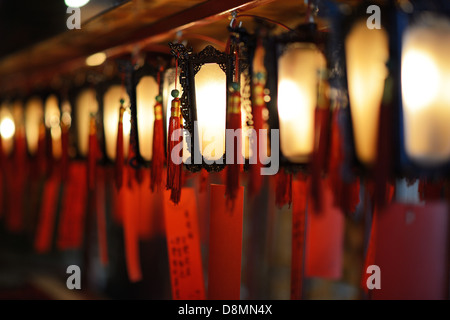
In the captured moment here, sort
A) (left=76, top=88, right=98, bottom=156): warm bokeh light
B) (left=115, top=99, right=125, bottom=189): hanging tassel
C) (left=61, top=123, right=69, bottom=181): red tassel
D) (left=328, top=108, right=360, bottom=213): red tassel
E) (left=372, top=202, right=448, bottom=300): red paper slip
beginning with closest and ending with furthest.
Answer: (left=328, top=108, right=360, bottom=213): red tassel < (left=372, top=202, right=448, bottom=300): red paper slip < (left=115, top=99, right=125, bottom=189): hanging tassel < (left=76, top=88, right=98, bottom=156): warm bokeh light < (left=61, top=123, right=69, bottom=181): red tassel

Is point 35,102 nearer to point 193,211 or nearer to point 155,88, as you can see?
point 155,88

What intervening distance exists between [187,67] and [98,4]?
1.12 metres

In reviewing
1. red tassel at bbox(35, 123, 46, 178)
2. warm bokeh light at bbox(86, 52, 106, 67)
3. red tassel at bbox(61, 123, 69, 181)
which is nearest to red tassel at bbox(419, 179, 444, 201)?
warm bokeh light at bbox(86, 52, 106, 67)

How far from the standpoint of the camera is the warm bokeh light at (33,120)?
3.75 meters

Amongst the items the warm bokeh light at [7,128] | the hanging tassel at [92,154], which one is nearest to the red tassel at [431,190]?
the hanging tassel at [92,154]

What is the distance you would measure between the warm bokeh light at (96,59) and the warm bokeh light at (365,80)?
2051 mm

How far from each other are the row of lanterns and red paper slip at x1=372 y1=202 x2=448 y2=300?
0.50 meters

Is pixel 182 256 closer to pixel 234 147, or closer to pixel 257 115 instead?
pixel 234 147

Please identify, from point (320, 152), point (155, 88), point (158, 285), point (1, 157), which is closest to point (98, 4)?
point (155, 88)

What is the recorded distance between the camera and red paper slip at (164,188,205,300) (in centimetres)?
237

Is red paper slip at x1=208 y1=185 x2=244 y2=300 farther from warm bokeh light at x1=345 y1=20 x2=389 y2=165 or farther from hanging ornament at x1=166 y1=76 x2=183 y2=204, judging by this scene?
warm bokeh light at x1=345 y1=20 x2=389 y2=165

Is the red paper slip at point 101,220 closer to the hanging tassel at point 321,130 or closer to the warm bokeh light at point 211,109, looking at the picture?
the warm bokeh light at point 211,109

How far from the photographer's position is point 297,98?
1852 mm

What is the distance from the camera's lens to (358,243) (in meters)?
3.48
